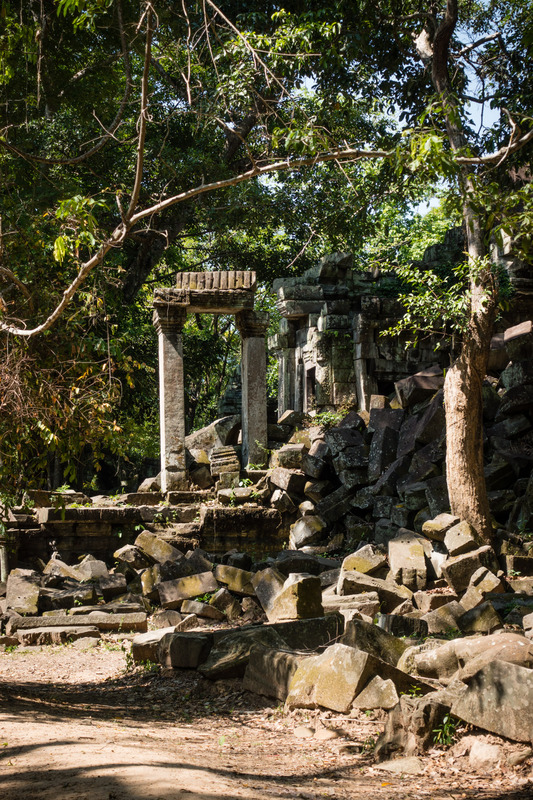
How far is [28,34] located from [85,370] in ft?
10.1

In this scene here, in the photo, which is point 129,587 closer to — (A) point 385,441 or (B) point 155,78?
(A) point 385,441

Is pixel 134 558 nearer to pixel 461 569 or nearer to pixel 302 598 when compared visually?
pixel 302 598

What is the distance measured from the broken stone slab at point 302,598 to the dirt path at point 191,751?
123 cm

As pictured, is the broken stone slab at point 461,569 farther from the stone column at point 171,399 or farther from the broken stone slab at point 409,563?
the stone column at point 171,399

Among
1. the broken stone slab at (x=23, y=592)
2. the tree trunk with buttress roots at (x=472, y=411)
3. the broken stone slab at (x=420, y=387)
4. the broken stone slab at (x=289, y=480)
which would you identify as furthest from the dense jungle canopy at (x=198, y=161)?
the broken stone slab at (x=289, y=480)

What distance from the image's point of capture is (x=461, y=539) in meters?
8.10

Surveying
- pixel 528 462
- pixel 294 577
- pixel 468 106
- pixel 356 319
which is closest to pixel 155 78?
pixel 356 319

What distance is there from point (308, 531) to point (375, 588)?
3.81 meters

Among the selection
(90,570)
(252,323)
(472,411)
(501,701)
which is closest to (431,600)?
(472,411)

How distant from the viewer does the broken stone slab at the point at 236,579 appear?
28.8 ft

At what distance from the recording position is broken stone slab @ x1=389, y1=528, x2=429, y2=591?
827 centimetres

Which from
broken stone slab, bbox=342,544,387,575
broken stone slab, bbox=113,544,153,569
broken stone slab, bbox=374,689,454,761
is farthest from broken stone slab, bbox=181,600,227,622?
broken stone slab, bbox=374,689,454,761

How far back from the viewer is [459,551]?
8.05 m

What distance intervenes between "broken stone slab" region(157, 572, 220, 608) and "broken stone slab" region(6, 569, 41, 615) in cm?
158
